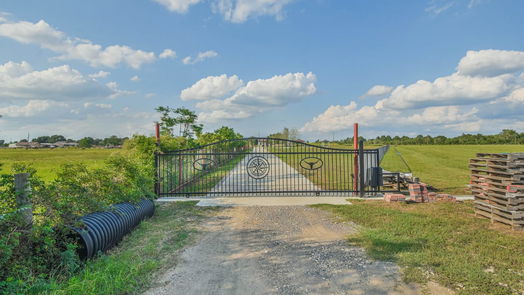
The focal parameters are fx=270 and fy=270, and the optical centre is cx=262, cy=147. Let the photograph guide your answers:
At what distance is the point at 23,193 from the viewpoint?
3564 millimetres

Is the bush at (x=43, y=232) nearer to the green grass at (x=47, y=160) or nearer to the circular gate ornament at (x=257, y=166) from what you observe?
the green grass at (x=47, y=160)

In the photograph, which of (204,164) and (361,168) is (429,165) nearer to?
(361,168)

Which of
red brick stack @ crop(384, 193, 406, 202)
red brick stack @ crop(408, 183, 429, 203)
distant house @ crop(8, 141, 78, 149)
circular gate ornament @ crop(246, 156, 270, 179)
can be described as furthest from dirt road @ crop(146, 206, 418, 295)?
distant house @ crop(8, 141, 78, 149)

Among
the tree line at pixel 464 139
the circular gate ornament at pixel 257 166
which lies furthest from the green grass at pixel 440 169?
the tree line at pixel 464 139

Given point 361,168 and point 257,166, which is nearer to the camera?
point 361,168

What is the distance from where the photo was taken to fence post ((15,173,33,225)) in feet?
11.2

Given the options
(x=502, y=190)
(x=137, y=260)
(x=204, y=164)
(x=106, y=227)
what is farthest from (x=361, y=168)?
(x=106, y=227)

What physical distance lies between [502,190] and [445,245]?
2344mm

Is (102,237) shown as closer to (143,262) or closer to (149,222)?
(143,262)

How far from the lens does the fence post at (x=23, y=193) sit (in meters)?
3.41

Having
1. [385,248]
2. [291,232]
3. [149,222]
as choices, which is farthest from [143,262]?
[385,248]

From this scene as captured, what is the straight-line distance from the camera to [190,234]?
5.12 metres

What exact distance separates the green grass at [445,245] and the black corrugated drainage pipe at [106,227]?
395 cm

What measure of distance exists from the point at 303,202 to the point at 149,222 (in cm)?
412
